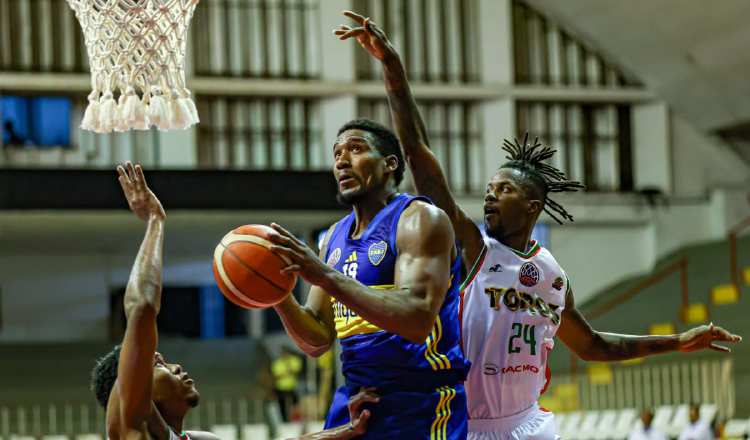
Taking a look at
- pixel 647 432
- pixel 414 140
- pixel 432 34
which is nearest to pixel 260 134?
pixel 432 34

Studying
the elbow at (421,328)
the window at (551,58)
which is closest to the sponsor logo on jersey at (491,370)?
the elbow at (421,328)

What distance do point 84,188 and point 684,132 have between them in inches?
474

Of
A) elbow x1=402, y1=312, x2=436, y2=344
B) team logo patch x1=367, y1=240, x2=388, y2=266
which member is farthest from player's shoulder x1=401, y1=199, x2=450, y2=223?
elbow x1=402, y1=312, x2=436, y2=344

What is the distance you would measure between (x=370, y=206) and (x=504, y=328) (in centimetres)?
112

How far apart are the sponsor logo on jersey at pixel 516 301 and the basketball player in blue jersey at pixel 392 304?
72 centimetres

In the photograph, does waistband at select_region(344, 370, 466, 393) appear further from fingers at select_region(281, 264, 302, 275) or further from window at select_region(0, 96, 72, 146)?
window at select_region(0, 96, 72, 146)

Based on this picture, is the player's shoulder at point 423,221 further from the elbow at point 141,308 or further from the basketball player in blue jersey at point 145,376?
the elbow at point 141,308

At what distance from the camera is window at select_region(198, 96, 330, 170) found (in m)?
21.7

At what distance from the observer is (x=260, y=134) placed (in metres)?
22.0

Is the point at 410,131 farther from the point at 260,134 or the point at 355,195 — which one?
the point at 260,134

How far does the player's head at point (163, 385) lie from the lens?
4652 millimetres

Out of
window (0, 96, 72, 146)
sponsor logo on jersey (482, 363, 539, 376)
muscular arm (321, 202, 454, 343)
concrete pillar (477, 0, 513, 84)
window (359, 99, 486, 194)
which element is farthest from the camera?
concrete pillar (477, 0, 513, 84)

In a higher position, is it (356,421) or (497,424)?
(356,421)

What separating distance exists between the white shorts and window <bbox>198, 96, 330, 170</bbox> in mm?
16110
